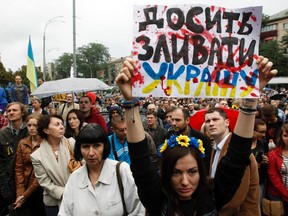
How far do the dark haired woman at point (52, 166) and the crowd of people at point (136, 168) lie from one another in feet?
0.04

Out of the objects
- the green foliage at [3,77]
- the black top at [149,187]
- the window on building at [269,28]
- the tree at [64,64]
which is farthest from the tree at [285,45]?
the tree at [64,64]

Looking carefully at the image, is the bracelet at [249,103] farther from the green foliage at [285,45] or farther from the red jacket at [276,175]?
the green foliage at [285,45]

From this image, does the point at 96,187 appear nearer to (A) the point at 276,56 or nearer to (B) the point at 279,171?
(B) the point at 279,171

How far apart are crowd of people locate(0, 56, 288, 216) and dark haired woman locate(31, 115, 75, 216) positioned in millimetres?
11

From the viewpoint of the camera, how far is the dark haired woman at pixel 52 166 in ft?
10.4

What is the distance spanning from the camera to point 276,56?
48.8m

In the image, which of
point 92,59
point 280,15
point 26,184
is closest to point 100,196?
point 26,184

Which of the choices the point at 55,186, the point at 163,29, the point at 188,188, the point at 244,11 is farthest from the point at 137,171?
the point at 55,186

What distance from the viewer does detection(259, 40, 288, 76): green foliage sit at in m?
48.3

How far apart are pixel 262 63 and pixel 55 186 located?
2.42 meters

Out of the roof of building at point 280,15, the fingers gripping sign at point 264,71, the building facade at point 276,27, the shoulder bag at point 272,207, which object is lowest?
the shoulder bag at point 272,207

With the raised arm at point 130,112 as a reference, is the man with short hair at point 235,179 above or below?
below

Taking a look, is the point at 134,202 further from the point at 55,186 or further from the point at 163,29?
the point at 163,29

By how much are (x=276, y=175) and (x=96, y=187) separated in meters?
2.27
